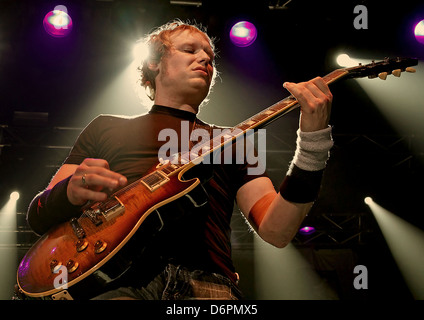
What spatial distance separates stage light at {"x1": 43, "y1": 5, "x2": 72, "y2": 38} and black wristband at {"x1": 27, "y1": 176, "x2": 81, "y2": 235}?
4846 mm

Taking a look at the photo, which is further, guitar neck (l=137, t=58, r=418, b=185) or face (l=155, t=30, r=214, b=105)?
face (l=155, t=30, r=214, b=105)

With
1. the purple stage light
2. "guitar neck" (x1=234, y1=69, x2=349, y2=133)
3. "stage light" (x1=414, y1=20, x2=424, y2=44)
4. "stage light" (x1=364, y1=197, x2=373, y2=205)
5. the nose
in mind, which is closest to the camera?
"guitar neck" (x1=234, y1=69, x2=349, y2=133)

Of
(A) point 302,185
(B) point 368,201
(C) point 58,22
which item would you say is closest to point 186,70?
(A) point 302,185

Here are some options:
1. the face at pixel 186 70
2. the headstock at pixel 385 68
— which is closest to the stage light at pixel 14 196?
the face at pixel 186 70

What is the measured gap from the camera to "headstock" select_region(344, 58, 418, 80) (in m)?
2.60

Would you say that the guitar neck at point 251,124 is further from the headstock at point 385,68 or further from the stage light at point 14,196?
the stage light at point 14,196

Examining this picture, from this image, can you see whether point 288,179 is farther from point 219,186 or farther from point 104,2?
point 104,2

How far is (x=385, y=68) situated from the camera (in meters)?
2.63

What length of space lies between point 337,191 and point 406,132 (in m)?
1.75

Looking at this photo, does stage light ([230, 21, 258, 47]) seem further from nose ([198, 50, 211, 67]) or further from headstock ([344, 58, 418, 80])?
headstock ([344, 58, 418, 80])

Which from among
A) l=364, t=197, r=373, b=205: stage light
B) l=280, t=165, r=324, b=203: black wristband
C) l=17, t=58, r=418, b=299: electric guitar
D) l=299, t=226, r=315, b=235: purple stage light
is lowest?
l=299, t=226, r=315, b=235: purple stage light

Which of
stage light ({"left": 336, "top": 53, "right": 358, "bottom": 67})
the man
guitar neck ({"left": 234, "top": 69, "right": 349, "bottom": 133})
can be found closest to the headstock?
guitar neck ({"left": 234, "top": 69, "right": 349, "bottom": 133})

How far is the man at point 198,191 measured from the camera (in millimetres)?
1745

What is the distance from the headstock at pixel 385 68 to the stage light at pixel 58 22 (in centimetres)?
484
